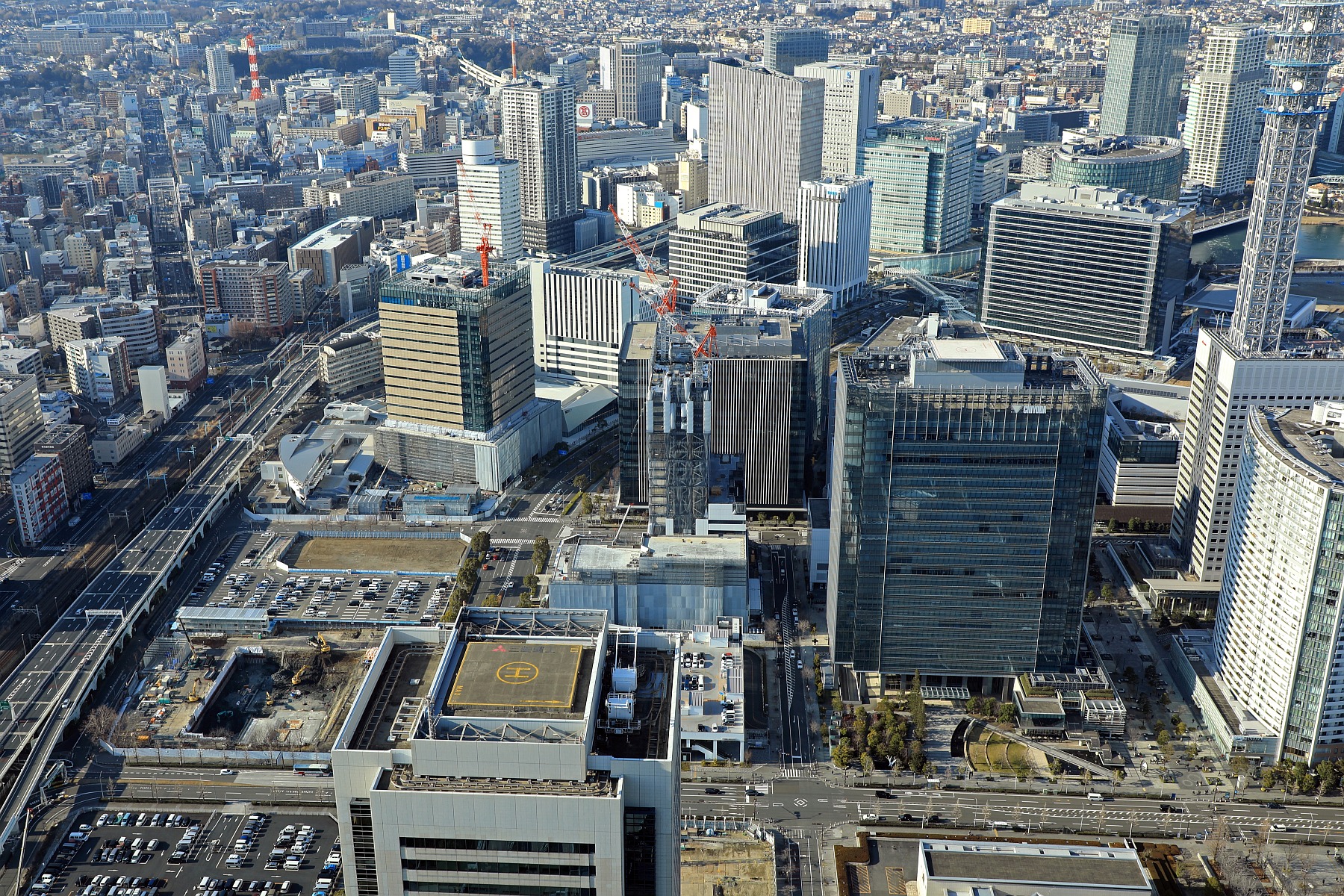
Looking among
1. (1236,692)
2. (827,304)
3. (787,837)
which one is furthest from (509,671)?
(827,304)

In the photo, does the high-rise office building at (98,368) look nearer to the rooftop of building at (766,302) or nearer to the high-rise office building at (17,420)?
the high-rise office building at (17,420)

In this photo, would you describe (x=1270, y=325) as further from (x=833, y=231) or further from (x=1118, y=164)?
(x=1118, y=164)

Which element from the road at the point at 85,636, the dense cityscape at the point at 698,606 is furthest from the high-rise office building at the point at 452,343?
the road at the point at 85,636

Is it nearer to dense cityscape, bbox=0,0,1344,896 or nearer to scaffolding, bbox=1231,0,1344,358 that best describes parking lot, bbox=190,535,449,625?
dense cityscape, bbox=0,0,1344,896

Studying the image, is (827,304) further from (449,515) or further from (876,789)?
(876,789)

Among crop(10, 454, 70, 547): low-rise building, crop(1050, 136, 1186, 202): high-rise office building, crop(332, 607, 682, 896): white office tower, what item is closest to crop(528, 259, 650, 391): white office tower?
crop(10, 454, 70, 547): low-rise building

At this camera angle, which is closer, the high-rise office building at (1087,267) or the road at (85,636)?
the road at (85,636)

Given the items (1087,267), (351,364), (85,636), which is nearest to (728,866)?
(85,636)
